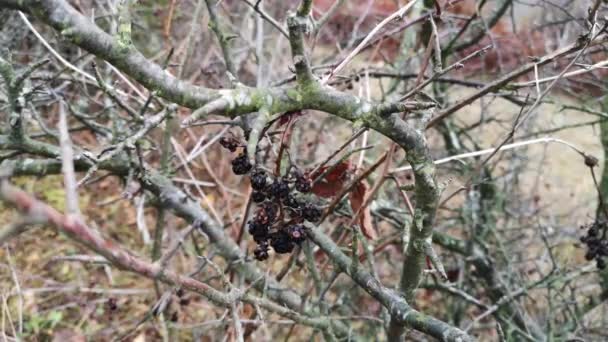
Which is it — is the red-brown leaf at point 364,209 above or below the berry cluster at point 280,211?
above

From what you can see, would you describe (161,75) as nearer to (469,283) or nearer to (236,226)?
(236,226)

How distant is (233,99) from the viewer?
100 cm

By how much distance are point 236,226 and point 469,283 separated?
1.48m

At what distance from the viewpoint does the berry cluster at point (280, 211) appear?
132 cm

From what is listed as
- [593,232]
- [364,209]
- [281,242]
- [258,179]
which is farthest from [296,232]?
[593,232]

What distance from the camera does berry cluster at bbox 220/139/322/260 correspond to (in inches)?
52.1

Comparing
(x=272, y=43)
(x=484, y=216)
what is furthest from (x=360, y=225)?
(x=272, y=43)

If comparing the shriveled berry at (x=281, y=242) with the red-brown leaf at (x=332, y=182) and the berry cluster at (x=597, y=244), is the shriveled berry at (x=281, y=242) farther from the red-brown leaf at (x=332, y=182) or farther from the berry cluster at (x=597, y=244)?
the berry cluster at (x=597, y=244)

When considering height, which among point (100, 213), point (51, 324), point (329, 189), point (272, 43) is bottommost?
point (51, 324)

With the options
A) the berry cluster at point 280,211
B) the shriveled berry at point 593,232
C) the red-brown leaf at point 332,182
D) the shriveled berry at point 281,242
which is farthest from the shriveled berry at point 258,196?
the shriveled berry at point 593,232

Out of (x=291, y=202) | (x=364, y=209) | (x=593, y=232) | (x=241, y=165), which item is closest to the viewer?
(x=241, y=165)

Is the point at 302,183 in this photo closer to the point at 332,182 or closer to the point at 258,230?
the point at 258,230

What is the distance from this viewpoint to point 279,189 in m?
1.32

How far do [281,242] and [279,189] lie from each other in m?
0.14
